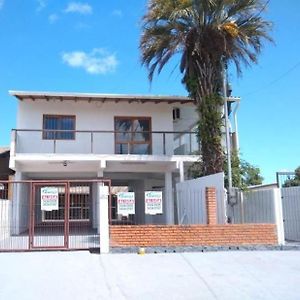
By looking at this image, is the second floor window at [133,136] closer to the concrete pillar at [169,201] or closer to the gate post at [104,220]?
the concrete pillar at [169,201]

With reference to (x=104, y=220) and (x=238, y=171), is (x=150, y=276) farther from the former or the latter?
(x=238, y=171)

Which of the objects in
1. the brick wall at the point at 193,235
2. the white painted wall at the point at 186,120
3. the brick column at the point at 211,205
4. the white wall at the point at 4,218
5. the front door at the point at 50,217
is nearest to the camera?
the brick wall at the point at 193,235

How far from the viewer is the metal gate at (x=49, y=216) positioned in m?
13.7

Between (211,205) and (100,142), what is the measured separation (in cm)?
863

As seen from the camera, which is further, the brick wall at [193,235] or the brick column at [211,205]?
the brick column at [211,205]

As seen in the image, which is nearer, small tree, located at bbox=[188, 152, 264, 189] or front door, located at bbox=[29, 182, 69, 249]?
front door, located at bbox=[29, 182, 69, 249]

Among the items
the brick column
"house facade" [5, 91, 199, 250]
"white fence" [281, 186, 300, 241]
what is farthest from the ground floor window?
"white fence" [281, 186, 300, 241]

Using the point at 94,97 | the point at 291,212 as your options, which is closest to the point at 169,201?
the point at 291,212

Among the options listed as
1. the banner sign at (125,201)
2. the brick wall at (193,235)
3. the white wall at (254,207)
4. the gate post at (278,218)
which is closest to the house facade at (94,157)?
the banner sign at (125,201)

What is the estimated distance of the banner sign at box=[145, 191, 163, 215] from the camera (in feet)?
46.6

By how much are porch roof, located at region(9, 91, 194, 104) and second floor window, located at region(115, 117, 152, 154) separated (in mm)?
1157

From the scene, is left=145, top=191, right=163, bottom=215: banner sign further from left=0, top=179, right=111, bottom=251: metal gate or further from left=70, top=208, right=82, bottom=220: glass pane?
left=70, top=208, right=82, bottom=220: glass pane

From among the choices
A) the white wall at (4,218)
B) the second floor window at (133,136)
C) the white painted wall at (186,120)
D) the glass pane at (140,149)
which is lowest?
the white wall at (4,218)

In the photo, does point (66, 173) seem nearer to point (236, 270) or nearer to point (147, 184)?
point (147, 184)
